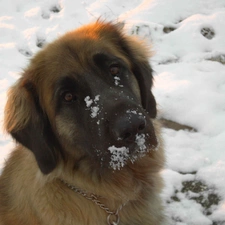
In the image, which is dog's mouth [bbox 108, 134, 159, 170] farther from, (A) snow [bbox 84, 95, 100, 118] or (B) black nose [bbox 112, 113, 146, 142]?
(A) snow [bbox 84, 95, 100, 118]

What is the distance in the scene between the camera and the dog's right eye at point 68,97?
2783mm

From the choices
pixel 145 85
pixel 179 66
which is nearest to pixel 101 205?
pixel 145 85

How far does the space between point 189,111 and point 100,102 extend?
2305 millimetres

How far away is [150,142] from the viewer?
8.69 ft

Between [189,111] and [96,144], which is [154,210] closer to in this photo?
[96,144]

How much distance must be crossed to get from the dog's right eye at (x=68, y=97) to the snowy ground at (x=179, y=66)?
1142 millimetres

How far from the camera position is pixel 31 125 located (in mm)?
2850

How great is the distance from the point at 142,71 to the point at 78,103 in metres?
0.68

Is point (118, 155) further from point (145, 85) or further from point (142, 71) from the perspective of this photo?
point (142, 71)

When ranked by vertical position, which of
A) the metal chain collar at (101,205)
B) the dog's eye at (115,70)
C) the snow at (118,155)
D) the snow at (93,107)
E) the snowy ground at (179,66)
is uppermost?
the dog's eye at (115,70)

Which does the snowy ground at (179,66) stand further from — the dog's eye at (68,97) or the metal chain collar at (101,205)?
the dog's eye at (68,97)

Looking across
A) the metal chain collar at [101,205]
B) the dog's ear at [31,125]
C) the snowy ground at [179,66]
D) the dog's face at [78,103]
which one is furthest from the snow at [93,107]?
the snowy ground at [179,66]

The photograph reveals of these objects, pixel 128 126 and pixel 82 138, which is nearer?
pixel 128 126

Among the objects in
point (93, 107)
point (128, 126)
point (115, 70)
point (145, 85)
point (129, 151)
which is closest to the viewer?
point (128, 126)
